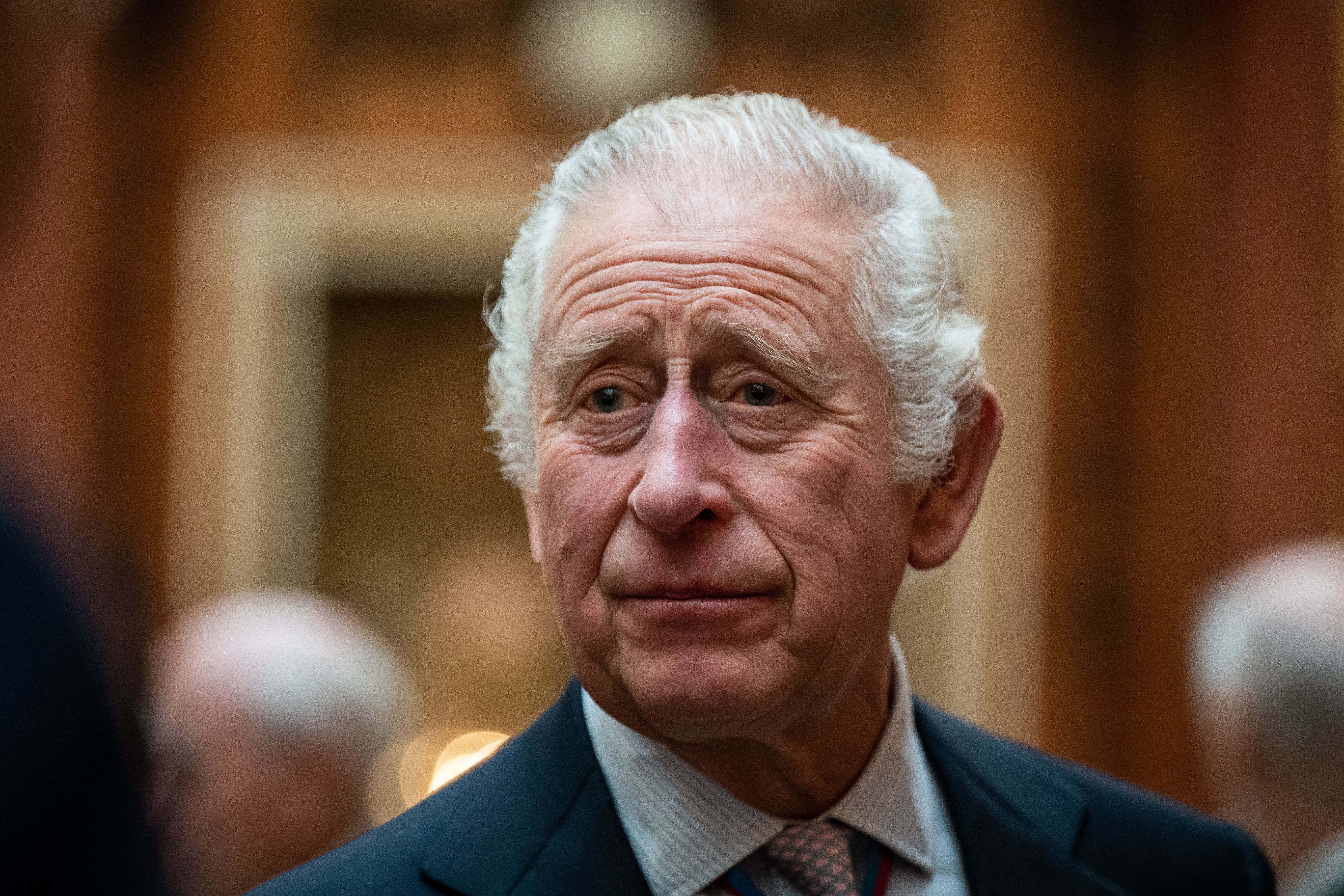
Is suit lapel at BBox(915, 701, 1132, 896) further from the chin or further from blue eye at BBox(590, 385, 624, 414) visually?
blue eye at BBox(590, 385, 624, 414)

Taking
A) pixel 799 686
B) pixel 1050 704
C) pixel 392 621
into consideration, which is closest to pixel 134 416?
pixel 392 621

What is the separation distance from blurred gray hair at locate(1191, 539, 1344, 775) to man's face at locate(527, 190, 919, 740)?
5.22 ft

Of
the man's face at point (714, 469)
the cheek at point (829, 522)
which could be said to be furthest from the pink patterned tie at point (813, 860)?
the cheek at point (829, 522)

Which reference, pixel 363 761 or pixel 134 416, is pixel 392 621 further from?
pixel 363 761

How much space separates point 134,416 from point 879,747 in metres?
5.08

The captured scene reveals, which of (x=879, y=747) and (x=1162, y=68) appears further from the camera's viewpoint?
(x=1162, y=68)

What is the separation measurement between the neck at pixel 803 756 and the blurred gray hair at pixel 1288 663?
1444mm

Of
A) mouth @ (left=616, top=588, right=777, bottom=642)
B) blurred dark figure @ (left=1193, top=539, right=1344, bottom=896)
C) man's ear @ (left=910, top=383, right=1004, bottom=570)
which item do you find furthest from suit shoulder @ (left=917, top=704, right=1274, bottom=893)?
blurred dark figure @ (left=1193, top=539, right=1344, bottom=896)

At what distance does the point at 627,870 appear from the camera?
181 centimetres

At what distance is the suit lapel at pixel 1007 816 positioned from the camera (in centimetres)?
203

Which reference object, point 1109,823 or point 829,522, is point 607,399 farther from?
point 1109,823

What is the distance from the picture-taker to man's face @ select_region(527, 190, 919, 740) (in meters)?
1.75

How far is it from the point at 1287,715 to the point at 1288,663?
4.5 inches

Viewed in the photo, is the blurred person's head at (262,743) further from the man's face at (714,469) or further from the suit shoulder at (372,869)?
the man's face at (714,469)
